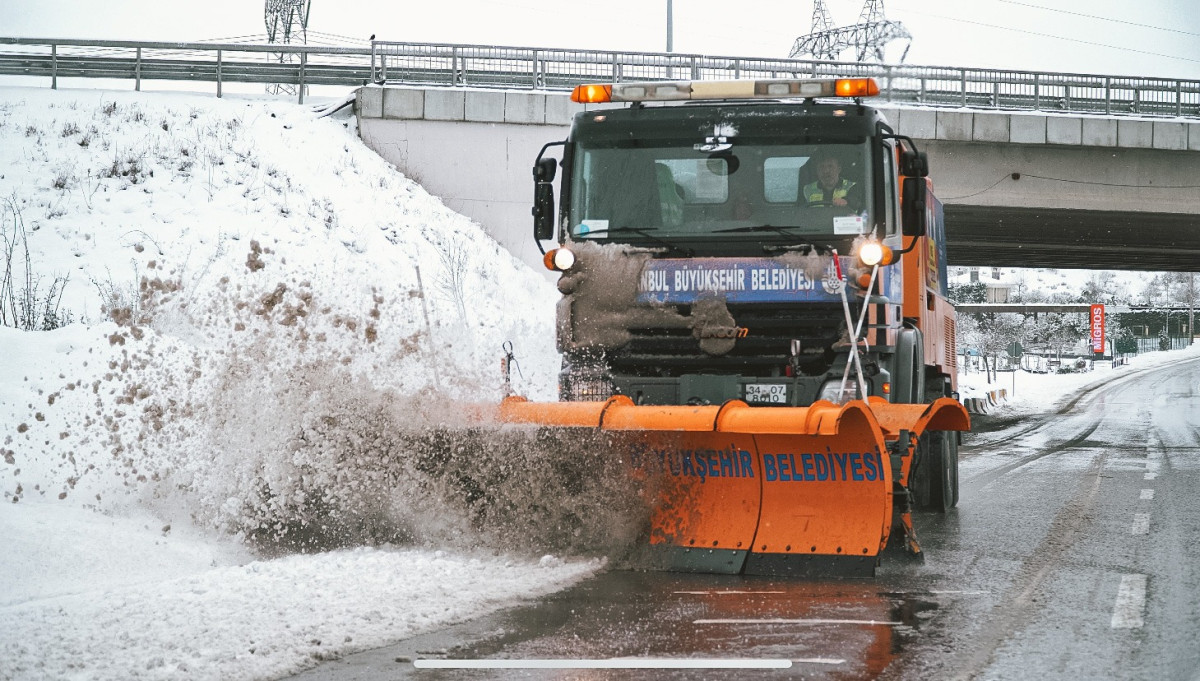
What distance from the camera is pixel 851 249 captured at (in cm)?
729

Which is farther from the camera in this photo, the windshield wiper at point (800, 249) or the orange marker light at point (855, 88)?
the orange marker light at point (855, 88)

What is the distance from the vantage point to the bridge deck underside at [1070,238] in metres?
26.1

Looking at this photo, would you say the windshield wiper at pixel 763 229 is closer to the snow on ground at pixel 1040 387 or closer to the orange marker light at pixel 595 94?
the orange marker light at pixel 595 94

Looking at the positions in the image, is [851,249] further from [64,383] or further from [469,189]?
[469,189]

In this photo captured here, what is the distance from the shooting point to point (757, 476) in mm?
6598

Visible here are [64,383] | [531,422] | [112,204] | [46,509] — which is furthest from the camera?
[112,204]

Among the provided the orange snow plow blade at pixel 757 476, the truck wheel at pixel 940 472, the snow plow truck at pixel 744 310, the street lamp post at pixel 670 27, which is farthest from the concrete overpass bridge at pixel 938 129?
the orange snow plow blade at pixel 757 476

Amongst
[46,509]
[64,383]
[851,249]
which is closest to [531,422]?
[851,249]

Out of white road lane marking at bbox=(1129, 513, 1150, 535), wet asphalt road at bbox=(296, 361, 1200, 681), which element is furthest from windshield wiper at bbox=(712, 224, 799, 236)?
white road lane marking at bbox=(1129, 513, 1150, 535)

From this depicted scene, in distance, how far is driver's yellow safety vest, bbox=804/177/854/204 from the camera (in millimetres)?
7434

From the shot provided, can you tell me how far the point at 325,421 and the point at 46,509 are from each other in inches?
70.5

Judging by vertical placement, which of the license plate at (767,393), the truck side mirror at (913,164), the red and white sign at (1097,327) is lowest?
the license plate at (767,393)

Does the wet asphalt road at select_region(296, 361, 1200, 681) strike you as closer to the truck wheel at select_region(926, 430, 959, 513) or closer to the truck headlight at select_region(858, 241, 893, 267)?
the truck wheel at select_region(926, 430, 959, 513)

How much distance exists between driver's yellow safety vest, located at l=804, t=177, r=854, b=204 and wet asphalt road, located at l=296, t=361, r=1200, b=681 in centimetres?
235
